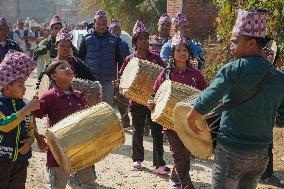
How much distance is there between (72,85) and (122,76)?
47.3 inches

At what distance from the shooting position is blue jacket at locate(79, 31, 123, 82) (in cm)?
698

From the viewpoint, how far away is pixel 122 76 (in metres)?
6.09

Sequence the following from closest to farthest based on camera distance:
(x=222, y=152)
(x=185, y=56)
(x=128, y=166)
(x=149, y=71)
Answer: (x=222, y=152), (x=185, y=56), (x=149, y=71), (x=128, y=166)

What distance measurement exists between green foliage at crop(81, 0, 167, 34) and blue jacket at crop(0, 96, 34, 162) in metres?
12.8

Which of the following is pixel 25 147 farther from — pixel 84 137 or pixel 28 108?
pixel 84 137

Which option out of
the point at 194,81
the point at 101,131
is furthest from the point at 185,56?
the point at 101,131

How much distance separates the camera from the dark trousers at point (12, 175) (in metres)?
4.03

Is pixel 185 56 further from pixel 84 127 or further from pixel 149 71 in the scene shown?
pixel 84 127

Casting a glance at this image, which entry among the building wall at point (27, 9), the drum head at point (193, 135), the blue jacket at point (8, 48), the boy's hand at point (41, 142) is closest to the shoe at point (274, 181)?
the drum head at point (193, 135)

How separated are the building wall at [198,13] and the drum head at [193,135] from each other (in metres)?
8.76

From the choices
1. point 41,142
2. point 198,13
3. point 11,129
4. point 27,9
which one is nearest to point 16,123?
point 11,129

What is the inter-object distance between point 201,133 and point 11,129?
→ 1.55 m

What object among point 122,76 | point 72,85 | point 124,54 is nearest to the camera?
point 72,85

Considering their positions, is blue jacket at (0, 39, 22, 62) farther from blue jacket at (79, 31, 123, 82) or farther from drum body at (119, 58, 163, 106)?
drum body at (119, 58, 163, 106)
